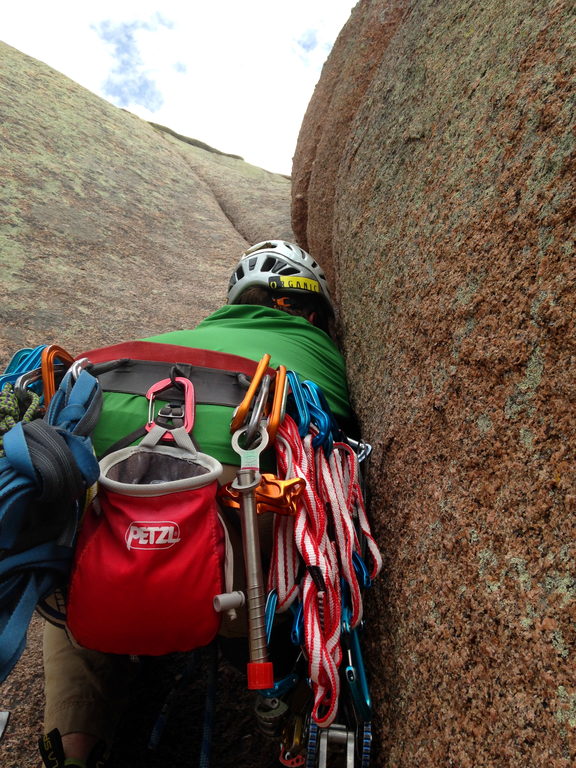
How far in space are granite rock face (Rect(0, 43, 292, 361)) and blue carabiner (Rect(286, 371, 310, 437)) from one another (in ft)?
11.5

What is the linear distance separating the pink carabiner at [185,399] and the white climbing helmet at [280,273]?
7.51 ft

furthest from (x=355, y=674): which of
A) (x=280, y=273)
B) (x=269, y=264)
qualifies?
(x=269, y=264)

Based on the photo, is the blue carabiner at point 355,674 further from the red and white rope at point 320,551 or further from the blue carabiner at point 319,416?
the blue carabiner at point 319,416

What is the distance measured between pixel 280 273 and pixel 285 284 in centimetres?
16

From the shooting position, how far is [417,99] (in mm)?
2729

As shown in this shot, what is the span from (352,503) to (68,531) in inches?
41.1

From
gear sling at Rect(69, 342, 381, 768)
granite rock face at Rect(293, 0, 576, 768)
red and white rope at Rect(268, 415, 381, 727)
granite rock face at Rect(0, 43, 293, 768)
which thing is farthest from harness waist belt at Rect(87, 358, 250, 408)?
granite rock face at Rect(0, 43, 293, 768)

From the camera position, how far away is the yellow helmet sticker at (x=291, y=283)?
4227 mm

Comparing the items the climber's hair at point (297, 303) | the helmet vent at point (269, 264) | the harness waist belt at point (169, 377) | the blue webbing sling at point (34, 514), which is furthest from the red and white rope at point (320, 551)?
the helmet vent at point (269, 264)

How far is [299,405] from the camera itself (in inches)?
85.2

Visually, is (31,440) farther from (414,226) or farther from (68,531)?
(414,226)

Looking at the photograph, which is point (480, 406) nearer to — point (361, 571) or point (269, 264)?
point (361, 571)

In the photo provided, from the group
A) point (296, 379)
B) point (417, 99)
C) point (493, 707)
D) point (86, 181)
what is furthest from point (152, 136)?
point (493, 707)

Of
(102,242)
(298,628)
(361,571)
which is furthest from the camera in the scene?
(102,242)
